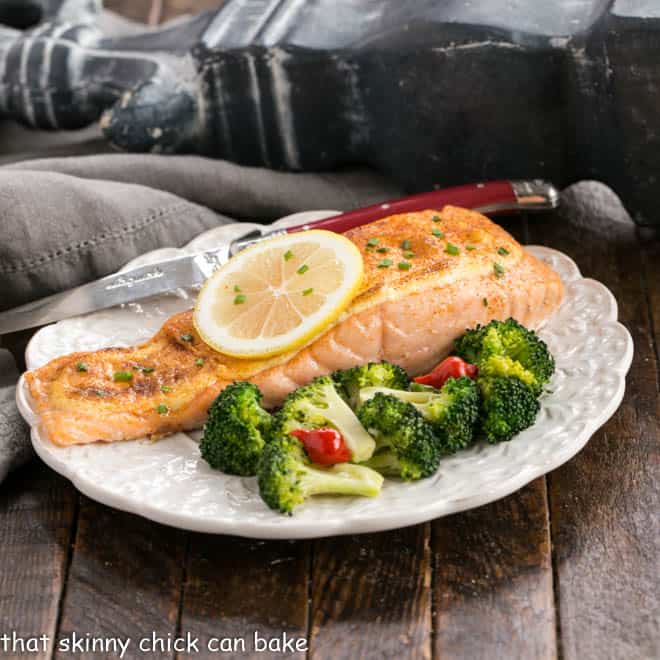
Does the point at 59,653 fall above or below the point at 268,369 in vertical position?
below

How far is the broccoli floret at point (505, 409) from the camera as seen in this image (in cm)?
268

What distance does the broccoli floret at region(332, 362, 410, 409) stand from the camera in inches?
110

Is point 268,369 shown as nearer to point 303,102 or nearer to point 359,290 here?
point 359,290

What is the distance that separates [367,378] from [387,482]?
0.98 feet

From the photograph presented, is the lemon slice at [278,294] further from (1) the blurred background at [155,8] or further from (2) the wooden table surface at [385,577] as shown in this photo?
(1) the blurred background at [155,8]

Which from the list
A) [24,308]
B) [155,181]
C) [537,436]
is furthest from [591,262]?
[24,308]

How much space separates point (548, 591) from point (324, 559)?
492 mm

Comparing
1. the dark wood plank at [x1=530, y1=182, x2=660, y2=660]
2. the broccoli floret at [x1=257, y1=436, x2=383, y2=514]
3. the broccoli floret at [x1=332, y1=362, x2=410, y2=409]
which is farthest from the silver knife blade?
the dark wood plank at [x1=530, y1=182, x2=660, y2=660]

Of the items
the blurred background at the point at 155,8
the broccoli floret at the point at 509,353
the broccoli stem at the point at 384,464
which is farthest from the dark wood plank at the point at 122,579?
the blurred background at the point at 155,8

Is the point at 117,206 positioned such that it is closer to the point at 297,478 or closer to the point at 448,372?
the point at 448,372

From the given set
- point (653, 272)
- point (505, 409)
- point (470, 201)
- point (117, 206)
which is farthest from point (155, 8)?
point (505, 409)

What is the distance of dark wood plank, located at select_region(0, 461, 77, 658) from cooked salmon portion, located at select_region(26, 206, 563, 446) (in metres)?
0.19

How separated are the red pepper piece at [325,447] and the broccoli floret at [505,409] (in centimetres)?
35

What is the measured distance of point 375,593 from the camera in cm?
249
